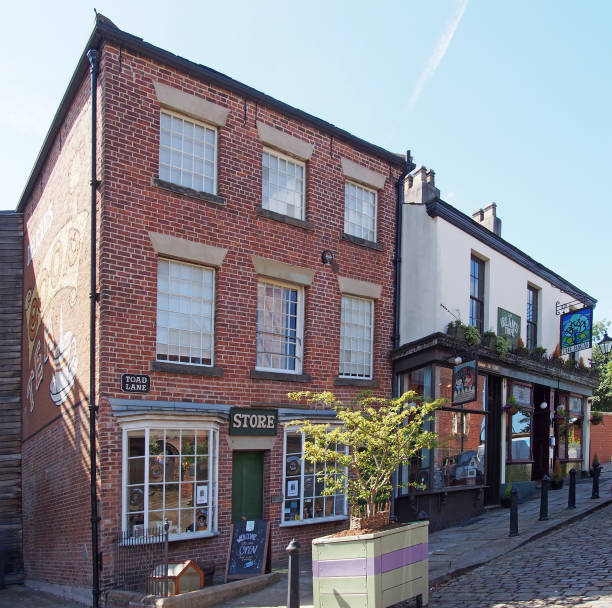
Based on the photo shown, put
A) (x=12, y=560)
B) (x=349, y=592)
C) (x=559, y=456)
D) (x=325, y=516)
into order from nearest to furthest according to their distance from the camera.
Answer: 1. (x=349, y=592)
2. (x=325, y=516)
3. (x=12, y=560)
4. (x=559, y=456)

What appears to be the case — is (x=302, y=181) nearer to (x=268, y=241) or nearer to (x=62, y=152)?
(x=268, y=241)

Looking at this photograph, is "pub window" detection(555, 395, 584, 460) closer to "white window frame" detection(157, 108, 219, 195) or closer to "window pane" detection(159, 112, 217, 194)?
"white window frame" detection(157, 108, 219, 195)

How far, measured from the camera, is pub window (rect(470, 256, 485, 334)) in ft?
52.1

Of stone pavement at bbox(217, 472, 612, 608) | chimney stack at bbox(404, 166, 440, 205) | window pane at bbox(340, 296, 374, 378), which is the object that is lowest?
stone pavement at bbox(217, 472, 612, 608)

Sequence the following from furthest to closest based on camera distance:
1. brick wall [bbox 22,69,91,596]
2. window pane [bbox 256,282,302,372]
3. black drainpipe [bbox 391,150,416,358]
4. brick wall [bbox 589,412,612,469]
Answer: brick wall [bbox 589,412,612,469] < black drainpipe [bbox 391,150,416,358] < window pane [bbox 256,282,302,372] < brick wall [bbox 22,69,91,596]

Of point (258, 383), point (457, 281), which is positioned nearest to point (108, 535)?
point (258, 383)

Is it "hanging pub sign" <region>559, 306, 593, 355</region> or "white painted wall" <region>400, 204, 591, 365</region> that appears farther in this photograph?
"hanging pub sign" <region>559, 306, 593, 355</region>

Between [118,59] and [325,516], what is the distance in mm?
8836

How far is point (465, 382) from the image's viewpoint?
13.5 metres

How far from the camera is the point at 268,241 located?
1222 cm

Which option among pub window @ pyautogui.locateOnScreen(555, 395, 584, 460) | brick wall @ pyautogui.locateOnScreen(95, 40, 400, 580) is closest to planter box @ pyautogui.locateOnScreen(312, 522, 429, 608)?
brick wall @ pyautogui.locateOnScreen(95, 40, 400, 580)

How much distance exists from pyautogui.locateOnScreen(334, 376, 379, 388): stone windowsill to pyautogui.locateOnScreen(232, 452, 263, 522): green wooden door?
2224mm

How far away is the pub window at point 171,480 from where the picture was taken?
9922mm

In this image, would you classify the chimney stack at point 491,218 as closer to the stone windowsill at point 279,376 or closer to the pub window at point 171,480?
the stone windowsill at point 279,376
